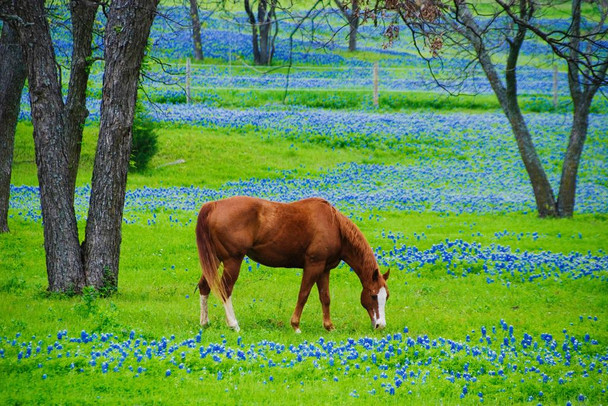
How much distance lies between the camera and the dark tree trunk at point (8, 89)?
16.6 metres

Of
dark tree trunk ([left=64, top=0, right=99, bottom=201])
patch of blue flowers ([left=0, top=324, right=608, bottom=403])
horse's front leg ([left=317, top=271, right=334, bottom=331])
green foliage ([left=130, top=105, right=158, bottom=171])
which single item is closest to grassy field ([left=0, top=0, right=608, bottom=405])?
patch of blue flowers ([left=0, top=324, right=608, bottom=403])

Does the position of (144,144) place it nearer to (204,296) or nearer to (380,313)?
(204,296)

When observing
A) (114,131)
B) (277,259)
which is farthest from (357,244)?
(114,131)

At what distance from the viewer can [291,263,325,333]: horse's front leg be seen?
11.1 m

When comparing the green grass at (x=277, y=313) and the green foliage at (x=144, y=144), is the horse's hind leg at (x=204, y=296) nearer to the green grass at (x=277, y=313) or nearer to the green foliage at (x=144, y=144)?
the green grass at (x=277, y=313)

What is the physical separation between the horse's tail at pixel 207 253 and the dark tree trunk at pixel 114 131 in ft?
7.75

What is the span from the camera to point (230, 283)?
10.8 meters

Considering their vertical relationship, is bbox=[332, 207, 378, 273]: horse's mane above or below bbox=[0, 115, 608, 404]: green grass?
above

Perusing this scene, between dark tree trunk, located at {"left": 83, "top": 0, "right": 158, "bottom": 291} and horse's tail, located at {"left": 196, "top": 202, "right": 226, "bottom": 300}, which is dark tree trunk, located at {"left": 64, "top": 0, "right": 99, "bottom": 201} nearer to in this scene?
dark tree trunk, located at {"left": 83, "top": 0, "right": 158, "bottom": 291}

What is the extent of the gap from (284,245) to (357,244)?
1.18m

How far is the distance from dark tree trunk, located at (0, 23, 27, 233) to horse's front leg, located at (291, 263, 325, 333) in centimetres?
936

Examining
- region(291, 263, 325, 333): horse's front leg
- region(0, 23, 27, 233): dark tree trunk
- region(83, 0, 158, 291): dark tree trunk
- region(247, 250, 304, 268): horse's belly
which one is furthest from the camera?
region(0, 23, 27, 233): dark tree trunk

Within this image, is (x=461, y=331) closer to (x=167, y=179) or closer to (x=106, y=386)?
(x=106, y=386)

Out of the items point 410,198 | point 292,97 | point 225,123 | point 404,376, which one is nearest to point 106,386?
point 404,376
